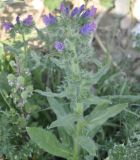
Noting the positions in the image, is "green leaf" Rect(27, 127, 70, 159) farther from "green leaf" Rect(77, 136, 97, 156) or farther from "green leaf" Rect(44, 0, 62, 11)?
"green leaf" Rect(44, 0, 62, 11)

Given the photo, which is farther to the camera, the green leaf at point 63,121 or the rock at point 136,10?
the rock at point 136,10

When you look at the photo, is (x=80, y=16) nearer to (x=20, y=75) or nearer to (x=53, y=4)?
(x=20, y=75)

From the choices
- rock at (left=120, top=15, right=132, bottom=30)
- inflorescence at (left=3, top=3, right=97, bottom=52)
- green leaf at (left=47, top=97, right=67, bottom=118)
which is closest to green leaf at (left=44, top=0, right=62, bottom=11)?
rock at (left=120, top=15, right=132, bottom=30)

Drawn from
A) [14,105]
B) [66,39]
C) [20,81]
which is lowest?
[14,105]

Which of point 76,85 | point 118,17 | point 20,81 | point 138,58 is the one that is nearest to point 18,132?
point 20,81

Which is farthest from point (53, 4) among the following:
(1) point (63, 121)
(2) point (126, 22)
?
(1) point (63, 121)

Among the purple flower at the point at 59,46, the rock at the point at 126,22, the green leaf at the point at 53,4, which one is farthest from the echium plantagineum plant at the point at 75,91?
the rock at the point at 126,22

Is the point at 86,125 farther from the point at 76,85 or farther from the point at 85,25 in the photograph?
the point at 85,25

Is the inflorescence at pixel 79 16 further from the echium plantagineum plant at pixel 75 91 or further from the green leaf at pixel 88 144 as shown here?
the green leaf at pixel 88 144
